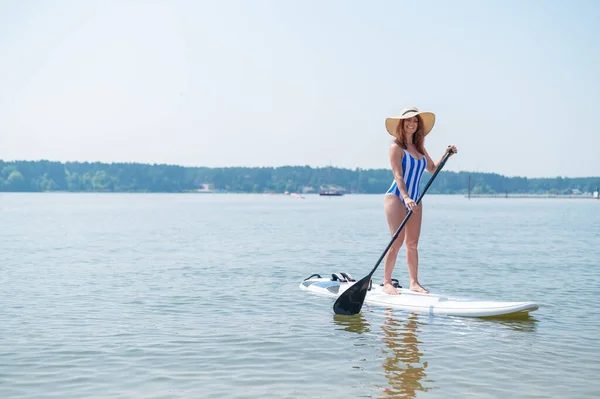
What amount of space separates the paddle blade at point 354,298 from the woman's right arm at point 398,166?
139 centimetres

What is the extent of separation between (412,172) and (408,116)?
0.80 meters

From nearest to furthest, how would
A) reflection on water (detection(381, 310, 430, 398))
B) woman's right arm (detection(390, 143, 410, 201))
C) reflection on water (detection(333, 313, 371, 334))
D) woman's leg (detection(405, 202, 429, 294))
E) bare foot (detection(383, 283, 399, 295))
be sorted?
reflection on water (detection(381, 310, 430, 398)) < reflection on water (detection(333, 313, 371, 334)) < woman's right arm (detection(390, 143, 410, 201)) < woman's leg (detection(405, 202, 429, 294)) < bare foot (detection(383, 283, 399, 295))

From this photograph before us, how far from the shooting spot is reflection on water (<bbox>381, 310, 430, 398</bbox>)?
714 cm

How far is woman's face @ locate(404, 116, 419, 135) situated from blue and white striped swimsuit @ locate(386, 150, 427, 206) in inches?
12.2

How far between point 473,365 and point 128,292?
7.82 metres

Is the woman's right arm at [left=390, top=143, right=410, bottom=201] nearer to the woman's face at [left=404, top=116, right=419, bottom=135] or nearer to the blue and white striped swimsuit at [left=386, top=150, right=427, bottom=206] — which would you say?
the blue and white striped swimsuit at [left=386, top=150, right=427, bottom=206]

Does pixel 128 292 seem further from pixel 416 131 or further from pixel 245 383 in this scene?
pixel 245 383

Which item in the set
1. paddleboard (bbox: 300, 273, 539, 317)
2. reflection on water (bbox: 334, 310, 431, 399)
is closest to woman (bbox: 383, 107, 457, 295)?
paddleboard (bbox: 300, 273, 539, 317)

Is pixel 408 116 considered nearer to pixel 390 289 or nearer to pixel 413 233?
pixel 413 233

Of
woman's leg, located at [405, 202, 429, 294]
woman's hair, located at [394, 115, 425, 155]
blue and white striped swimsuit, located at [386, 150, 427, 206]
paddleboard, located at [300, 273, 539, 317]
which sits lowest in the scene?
paddleboard, located at [300, 273, 539, 317]

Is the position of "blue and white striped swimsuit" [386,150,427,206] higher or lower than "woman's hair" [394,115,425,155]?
lower

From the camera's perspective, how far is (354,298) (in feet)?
36.0

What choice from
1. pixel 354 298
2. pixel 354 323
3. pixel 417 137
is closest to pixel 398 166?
pixel 417 137

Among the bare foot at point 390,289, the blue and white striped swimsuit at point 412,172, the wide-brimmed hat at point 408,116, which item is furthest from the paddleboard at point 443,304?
the wide-brimmed hat at point 408,116
